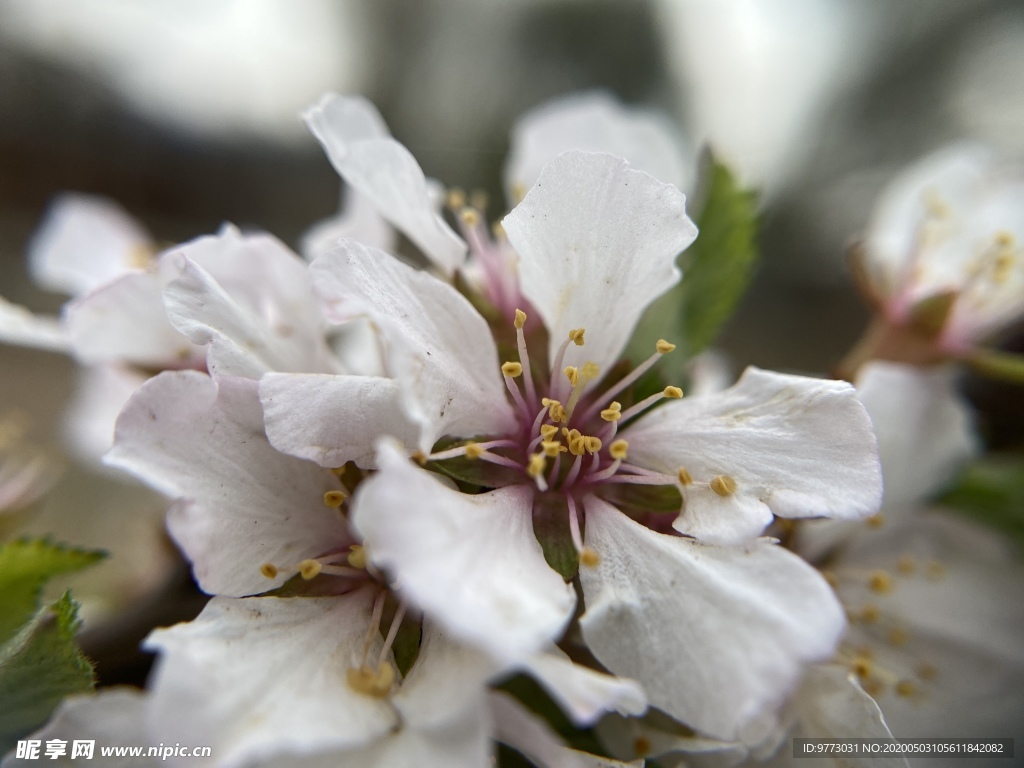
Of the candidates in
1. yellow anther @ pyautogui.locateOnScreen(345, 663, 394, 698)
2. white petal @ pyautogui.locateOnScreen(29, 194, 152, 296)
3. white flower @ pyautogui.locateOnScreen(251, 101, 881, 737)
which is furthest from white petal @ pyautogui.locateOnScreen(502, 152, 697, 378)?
white petal @ pyautogui.locateOnScreen(29, 194, 152, 296)

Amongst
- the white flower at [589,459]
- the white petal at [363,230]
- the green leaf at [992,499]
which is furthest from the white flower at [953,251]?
the white petal at [363,230]

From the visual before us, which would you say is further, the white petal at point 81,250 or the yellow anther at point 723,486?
the white petal at point 81,250

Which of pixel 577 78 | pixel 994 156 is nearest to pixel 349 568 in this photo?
pixel 994 156

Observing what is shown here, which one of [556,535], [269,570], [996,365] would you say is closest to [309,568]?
[269,570]

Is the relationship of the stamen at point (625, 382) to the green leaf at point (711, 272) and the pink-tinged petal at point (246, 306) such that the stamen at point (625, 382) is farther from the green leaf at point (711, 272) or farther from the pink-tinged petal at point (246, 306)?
the pink-tinged petal at point (246, 306)

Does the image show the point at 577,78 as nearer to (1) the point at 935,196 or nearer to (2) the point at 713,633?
(1) the point at 935,196

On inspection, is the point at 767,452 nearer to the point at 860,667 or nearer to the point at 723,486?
the point at 723,486
